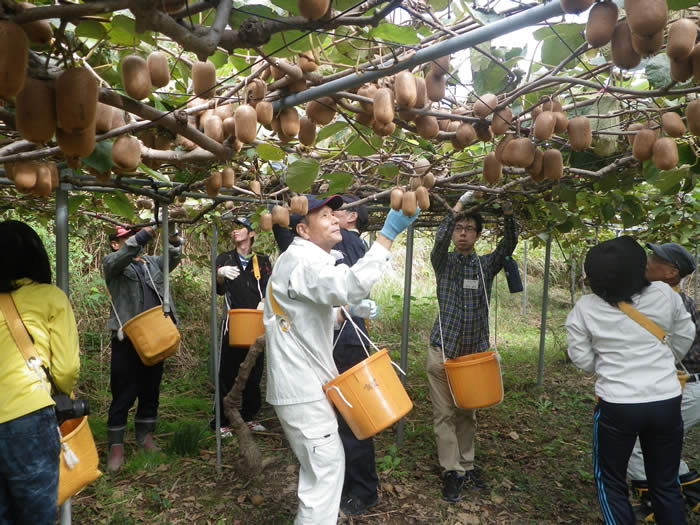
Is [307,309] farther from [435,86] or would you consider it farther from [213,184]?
[435,86]

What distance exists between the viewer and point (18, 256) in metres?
1.55

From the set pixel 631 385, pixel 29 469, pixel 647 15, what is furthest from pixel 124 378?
pixel 647 15

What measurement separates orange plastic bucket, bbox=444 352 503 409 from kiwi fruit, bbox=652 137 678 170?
4.97ft

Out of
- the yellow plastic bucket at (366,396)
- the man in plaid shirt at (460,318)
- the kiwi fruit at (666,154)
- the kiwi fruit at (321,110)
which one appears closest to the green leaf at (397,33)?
the kiwi fruit at (321,110)

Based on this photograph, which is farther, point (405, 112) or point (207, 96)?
point (405, 112)

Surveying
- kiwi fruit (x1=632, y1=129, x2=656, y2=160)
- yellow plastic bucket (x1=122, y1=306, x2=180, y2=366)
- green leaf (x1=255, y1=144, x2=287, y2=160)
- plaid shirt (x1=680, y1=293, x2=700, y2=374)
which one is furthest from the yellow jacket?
plaid shirt (x1=680, y1=293, x2=700, y2=374)

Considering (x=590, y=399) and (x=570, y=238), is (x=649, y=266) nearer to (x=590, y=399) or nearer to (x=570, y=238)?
(x=590, y=399)

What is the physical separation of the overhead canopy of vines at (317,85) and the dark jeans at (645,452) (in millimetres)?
870

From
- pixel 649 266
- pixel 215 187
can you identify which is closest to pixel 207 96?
pixel 215 187

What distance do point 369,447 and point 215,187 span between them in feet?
5.26

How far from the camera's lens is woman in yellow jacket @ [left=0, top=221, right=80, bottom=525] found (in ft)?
4.78

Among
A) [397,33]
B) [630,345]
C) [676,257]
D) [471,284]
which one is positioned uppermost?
[397,33]

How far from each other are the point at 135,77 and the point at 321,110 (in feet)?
1.49

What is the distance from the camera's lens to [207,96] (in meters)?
0.96
